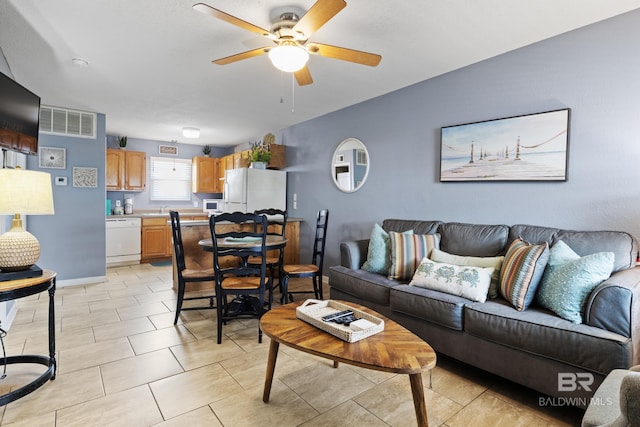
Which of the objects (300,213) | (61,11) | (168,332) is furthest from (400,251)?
(61,11)

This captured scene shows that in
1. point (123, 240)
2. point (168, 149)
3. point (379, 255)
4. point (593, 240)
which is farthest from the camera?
point (168, 149)

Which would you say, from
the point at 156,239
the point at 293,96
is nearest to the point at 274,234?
the point at 293,96

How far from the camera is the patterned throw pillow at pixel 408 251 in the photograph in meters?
2.83

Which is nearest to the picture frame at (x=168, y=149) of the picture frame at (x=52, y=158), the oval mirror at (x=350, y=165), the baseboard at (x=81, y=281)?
the picture frame at (x=52, y=158)

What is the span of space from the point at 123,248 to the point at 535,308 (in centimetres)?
615

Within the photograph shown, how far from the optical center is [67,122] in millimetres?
4391

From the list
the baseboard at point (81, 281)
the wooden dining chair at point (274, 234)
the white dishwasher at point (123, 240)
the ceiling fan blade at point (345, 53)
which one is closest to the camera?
the ceiling fan blade at point (345, 53)

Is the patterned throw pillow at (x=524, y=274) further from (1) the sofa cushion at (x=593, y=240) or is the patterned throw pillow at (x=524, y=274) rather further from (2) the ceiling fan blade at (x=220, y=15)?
(2) the ceiling fan blade at (x=220, y=15)

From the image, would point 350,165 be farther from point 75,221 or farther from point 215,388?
point 75,221

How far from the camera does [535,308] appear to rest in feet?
6.83

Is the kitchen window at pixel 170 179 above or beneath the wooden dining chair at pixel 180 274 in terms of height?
above

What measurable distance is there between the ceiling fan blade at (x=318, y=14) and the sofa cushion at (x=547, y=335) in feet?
6.42

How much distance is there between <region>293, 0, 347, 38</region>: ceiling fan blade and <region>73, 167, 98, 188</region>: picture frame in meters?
4.02

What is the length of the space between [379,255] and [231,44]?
2.21m
